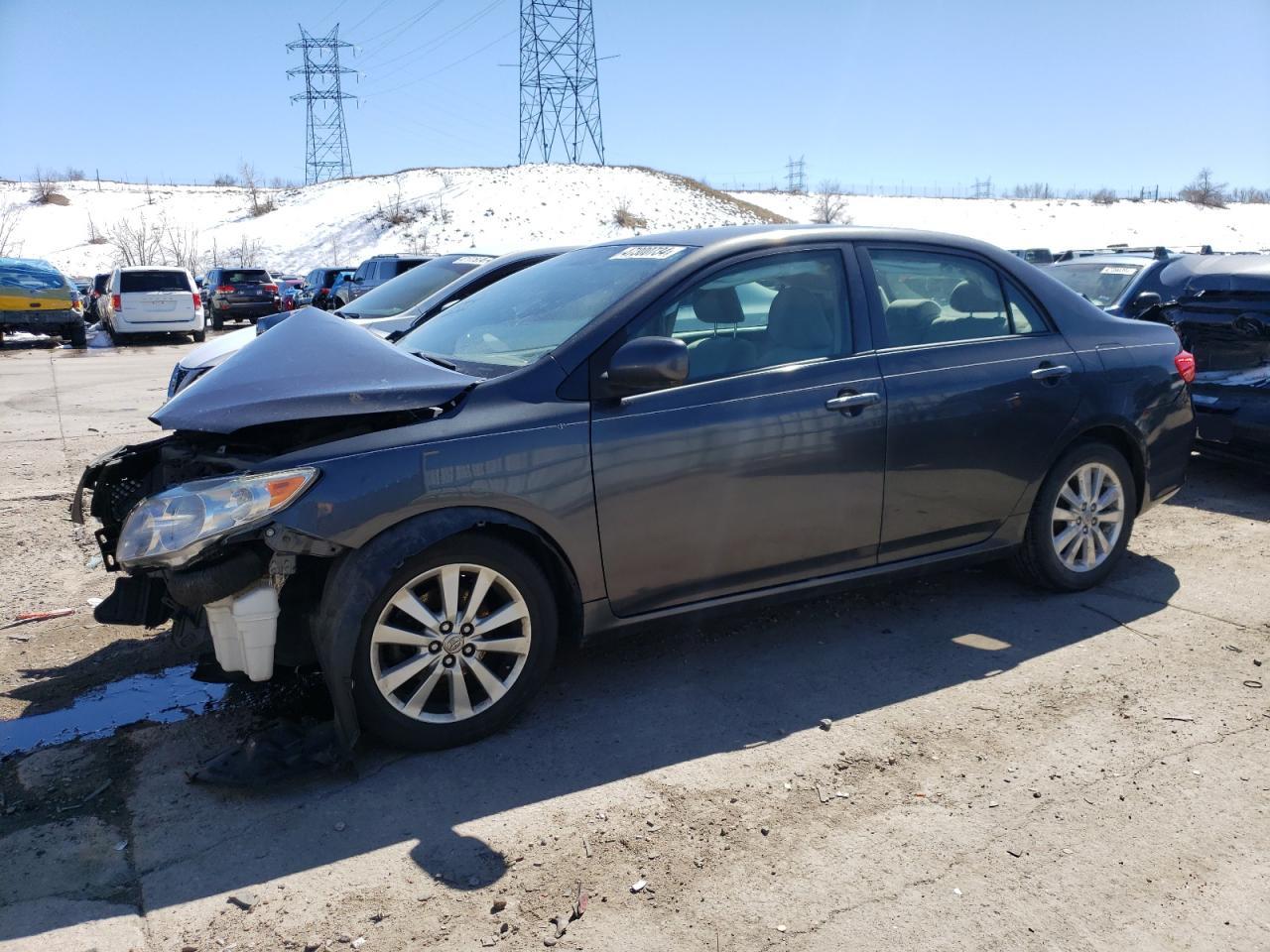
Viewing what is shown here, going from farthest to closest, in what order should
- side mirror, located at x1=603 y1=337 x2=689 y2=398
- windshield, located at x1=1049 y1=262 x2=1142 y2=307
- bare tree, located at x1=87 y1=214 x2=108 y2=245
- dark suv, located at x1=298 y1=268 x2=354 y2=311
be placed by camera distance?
bare tree, located at x1=87 y1=214 x2=108 y2=245
dark suv, located at x1=298 y1=268 x2=354 y2=311
windshield, located at x1=1049 y1=262 x2=1142 y2=307
side mirror, located at x1=603 y1=337 x2=689 y2=398

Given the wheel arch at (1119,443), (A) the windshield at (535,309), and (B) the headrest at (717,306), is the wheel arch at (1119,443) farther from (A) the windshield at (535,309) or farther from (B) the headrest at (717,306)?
(A) the windshield at (535,309)

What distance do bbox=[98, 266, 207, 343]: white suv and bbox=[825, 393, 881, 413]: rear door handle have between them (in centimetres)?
2175

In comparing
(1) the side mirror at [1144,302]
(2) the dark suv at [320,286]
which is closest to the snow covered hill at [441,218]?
(2) the dark suv at [320,286]

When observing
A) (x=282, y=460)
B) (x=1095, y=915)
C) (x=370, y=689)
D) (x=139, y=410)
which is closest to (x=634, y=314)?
(x=282, y=460)

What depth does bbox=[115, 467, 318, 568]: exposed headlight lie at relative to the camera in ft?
10.3

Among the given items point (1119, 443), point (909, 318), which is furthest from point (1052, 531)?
point (909, 318)

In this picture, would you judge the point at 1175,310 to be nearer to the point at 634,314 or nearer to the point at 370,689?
the point at 634,314

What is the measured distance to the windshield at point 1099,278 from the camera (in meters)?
9.20

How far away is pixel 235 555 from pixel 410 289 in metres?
7.50

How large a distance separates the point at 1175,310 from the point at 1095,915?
6495 millimetres

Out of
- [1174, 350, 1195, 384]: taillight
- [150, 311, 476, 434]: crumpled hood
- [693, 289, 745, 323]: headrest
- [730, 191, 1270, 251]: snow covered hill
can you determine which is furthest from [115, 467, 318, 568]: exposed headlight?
[730, 191, 1270, 251]: snow covered hill

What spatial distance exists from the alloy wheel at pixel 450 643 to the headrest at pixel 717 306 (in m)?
1.36

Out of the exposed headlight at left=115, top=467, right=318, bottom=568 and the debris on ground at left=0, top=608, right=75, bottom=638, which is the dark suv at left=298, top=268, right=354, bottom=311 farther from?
the exposed headlight at left=115, top=467, right=318, bottom=568

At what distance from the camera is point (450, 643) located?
3.37 meters
